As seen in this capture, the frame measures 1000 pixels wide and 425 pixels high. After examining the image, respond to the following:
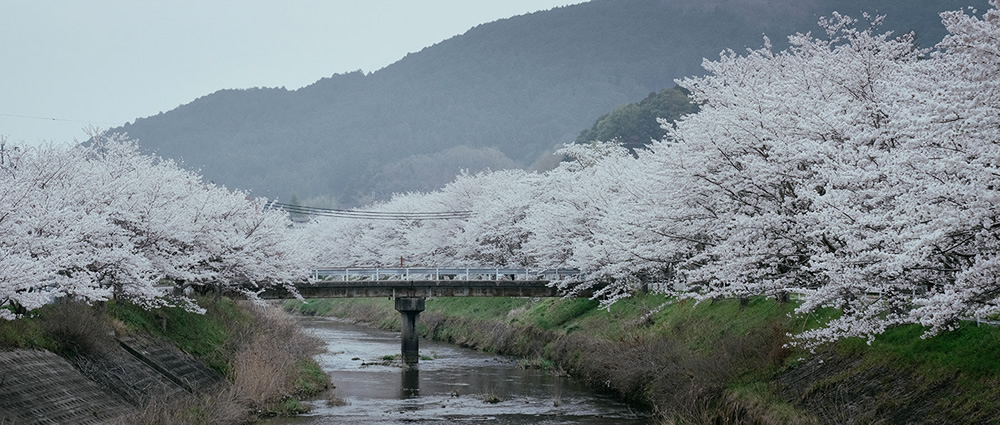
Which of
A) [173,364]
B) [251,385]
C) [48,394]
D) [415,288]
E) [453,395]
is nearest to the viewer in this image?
[48,394]

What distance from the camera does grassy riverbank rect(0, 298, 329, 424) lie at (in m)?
27.6

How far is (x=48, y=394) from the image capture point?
24.5 meters

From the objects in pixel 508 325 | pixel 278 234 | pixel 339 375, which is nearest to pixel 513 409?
pixel 339 375

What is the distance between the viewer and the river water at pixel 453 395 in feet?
111

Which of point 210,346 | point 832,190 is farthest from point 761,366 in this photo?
point 210,346

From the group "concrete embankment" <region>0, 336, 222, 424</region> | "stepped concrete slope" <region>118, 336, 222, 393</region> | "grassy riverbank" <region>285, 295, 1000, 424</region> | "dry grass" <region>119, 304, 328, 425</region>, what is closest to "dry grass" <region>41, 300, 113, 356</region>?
"concrete embankment" <region>0, 336, 222, 424</region>

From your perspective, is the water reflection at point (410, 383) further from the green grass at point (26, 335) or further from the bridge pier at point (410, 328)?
the green grass at point (26, 335)

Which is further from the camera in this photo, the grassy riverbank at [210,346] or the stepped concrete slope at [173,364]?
the stepped concrete slope at [173,364]

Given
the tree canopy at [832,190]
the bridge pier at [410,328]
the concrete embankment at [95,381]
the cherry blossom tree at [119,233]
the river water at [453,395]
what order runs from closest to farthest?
the tree canopy at [832,190]
the concrete embankment at [95,381]
the cherry blossom tree at [119,233]
the river water at [453,395]
the bridge pier at [410,328]

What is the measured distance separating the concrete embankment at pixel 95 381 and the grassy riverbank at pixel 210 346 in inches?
15.2

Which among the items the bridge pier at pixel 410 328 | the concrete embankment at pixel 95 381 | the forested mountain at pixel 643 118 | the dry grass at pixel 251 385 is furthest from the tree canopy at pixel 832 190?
the forested mountain at pixel 643 118

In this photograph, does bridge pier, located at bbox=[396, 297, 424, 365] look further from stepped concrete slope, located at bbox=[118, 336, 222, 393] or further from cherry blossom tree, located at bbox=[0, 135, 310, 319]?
stepped concrete slope, located at bbox=[118, 336, 222, 393]

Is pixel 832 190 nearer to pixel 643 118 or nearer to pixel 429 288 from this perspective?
pixel 429 288

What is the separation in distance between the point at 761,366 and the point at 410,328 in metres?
30.8
